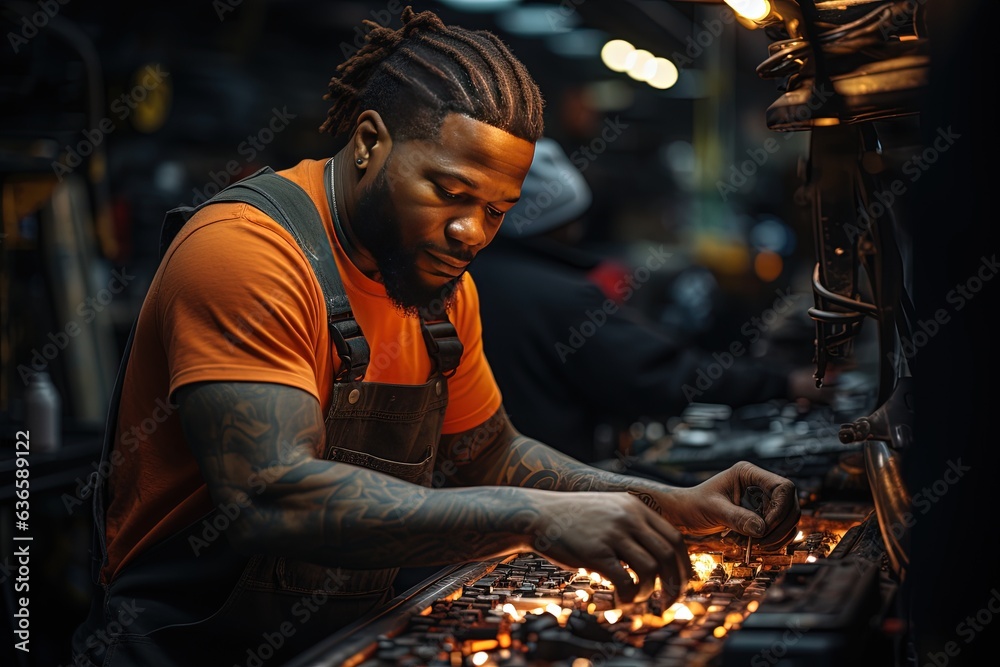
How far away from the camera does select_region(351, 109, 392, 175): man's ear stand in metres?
2.06

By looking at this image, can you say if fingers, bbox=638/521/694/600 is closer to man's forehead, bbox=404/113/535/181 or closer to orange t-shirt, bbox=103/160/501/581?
orange t-shirt, bbox=103/160/501/581

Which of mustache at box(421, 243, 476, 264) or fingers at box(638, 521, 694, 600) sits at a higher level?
mustache at box(421, 243, 476, 264)

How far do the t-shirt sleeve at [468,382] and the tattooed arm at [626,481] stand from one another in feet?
0.10

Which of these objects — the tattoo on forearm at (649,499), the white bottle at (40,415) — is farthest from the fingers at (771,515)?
the white bottle at (40,415)

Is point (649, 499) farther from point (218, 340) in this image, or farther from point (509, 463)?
point (218, 340)

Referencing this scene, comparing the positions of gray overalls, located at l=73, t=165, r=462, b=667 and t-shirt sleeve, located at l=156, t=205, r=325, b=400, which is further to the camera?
gray overalls, located at l=73, t=165, r=462, b=667

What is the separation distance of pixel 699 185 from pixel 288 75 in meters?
5.37

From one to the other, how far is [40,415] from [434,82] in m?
2.86

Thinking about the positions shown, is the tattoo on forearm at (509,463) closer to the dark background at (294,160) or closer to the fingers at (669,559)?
the fingers at (669,559)

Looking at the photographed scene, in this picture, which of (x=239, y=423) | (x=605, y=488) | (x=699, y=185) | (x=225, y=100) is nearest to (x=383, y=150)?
(x=239, y=423)

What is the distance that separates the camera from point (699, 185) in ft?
41.0

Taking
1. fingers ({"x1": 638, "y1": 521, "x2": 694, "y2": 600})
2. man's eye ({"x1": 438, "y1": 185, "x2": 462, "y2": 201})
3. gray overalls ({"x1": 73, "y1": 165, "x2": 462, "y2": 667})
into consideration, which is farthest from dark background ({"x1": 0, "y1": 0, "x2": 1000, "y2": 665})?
gray overalls ({"x1": 73, "y1": 165, "x2": 462, "y2": 667})

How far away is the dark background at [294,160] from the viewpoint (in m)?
1.62

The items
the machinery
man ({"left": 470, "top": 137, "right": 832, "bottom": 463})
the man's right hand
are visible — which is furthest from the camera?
man ({"left": 470, "top": 137, "right": 832, "bottom": 463})
